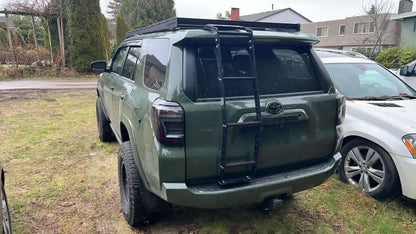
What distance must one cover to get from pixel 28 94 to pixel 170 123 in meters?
10.2

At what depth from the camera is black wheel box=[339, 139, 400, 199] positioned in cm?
327

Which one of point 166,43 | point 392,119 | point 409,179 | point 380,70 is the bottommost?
point 409,179

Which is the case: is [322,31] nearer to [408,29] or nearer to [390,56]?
[408,29]

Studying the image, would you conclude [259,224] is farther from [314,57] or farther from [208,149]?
[314,57]

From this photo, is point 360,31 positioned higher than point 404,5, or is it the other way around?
point 404,5

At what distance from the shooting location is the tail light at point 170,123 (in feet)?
6.77

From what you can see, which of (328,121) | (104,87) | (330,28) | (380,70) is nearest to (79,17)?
(104,87)

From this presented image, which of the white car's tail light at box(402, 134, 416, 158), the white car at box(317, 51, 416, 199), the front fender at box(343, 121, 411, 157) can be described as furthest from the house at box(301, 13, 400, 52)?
the white car's tail light at box(402, 134, 416, 158)

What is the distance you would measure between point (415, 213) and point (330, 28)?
35285 mm

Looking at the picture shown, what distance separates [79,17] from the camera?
575 inches

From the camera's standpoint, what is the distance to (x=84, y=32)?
584 inches

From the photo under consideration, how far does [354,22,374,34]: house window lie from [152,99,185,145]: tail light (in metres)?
33.8

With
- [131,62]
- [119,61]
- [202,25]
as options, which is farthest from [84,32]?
[202,25]

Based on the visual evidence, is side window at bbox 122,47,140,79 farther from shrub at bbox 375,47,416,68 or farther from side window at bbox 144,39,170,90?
shrub at bbox 375,47,416,68
